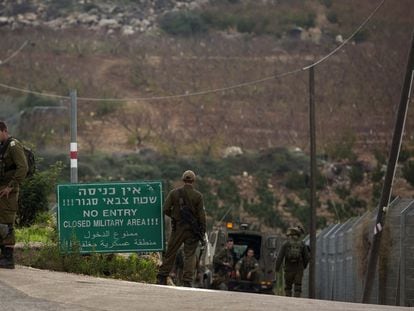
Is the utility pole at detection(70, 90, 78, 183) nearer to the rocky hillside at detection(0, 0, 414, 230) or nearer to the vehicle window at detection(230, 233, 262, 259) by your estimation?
the vehicle window at detection(230, 233, 262, 259)

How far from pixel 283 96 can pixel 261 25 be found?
71.2 ft

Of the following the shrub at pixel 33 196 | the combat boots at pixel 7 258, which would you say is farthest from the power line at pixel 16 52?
the combat boots at pixel 7 258

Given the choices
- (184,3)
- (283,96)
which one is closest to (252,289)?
(283,96)

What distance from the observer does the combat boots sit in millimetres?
17469

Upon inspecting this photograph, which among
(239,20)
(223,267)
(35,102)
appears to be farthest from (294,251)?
(239,20)

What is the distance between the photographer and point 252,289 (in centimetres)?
3145

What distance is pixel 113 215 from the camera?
19922mm

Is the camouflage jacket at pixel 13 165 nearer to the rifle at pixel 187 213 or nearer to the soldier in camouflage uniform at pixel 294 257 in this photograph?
the rifle at pixel 187 213

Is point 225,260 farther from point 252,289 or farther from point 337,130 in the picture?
point 337,130

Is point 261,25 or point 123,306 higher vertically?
point 261,25

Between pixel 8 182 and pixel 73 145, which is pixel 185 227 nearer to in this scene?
pixel 8 182

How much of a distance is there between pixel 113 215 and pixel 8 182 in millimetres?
2779

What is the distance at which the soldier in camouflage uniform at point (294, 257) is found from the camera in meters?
25.3

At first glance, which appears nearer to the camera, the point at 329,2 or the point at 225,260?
the point at 225,260
